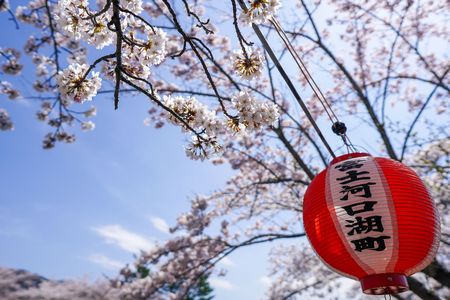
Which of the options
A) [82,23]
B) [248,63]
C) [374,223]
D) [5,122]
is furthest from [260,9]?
[5,122]

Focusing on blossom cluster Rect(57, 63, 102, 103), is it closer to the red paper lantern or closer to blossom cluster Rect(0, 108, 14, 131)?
the red paper lantern

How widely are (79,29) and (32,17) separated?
7143 mm

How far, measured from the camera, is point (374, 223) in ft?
7.33

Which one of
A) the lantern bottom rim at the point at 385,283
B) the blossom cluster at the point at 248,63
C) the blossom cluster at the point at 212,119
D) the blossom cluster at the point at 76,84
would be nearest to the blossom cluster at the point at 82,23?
the blossom cluster at the point at 76,84

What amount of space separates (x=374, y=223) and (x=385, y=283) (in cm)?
40

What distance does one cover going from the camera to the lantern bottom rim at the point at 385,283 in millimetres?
2213

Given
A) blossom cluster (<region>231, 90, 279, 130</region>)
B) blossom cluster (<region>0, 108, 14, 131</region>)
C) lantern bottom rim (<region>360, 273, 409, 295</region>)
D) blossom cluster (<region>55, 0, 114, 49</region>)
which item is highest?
blossom cluster (<region>0, 108, 14, 131</region>)

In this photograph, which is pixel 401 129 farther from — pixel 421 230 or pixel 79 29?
pixel 79 29

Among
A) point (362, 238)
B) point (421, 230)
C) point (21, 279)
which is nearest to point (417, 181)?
point (421, 230)

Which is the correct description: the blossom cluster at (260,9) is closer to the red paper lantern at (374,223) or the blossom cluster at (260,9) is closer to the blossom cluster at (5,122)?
the red paper lantern at (374,223)

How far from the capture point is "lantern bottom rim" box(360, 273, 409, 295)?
2213 mm

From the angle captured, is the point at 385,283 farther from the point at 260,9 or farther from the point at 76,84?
the point at 76,84

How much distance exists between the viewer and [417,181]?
2.47 m

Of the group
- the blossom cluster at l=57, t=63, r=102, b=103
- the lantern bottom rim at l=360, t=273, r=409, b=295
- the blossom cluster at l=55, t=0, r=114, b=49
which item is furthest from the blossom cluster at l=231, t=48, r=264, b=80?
the lantern bottom rim at l=360, t=273, r=409, b=295
